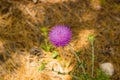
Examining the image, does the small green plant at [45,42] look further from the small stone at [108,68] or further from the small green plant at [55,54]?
the small stone at [108,68]

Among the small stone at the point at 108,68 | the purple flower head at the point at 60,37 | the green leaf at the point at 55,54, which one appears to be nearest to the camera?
the purple flower head at the point at 60,37

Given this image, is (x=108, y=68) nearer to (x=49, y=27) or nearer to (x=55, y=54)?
(x=55, y=54)

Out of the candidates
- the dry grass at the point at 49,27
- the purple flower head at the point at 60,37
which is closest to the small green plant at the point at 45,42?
the dry grass at the point at 49,27

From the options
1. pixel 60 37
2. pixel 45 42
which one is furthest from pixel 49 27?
pixel 60 37

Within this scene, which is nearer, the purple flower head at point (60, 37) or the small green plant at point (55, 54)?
the purple flower head at point (60, 37)

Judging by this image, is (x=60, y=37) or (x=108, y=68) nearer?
(x=60, y=37)

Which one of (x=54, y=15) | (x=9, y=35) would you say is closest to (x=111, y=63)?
(x=54, y=15)

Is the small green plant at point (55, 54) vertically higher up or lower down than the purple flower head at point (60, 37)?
lower down

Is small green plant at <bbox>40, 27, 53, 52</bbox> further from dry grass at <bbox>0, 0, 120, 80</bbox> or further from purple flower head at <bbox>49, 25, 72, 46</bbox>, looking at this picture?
purple flower head at <bbox>49, 25, 72, 46</bbox>
